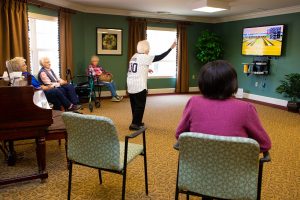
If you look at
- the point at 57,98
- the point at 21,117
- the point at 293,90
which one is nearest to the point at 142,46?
the point at 57,98

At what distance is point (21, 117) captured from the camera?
2389 mm

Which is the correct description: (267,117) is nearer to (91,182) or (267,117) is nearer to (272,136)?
(272,136)

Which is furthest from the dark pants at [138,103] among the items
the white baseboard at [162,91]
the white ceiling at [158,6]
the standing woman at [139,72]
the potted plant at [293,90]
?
the white baseboard at [162,91]

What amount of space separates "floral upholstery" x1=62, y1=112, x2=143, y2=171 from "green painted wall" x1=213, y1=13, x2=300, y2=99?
5903 millimetres

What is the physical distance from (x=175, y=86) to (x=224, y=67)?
7.09 meters

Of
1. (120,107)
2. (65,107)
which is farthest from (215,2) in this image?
(65,107)

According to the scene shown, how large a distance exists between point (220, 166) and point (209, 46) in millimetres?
7199

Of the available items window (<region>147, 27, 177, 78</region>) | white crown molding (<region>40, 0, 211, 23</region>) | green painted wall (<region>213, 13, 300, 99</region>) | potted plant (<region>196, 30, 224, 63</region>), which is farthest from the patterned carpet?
potted plant (<region>196, 30, 224, 63</region>)

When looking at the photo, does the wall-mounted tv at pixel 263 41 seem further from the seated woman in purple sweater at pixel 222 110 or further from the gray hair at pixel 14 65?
the seated woman in purple sweater at pixel 222 110

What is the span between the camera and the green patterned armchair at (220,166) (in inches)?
55.4

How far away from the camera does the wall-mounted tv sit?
21.9 feet

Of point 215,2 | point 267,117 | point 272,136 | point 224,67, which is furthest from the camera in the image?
point 215,2

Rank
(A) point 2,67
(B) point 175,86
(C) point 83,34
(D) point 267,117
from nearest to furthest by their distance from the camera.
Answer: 1. (A) point 2,67
2. (D) point 267,117
3. (C) point 83,34
4. (B) point 175,86

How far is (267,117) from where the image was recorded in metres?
5.54
